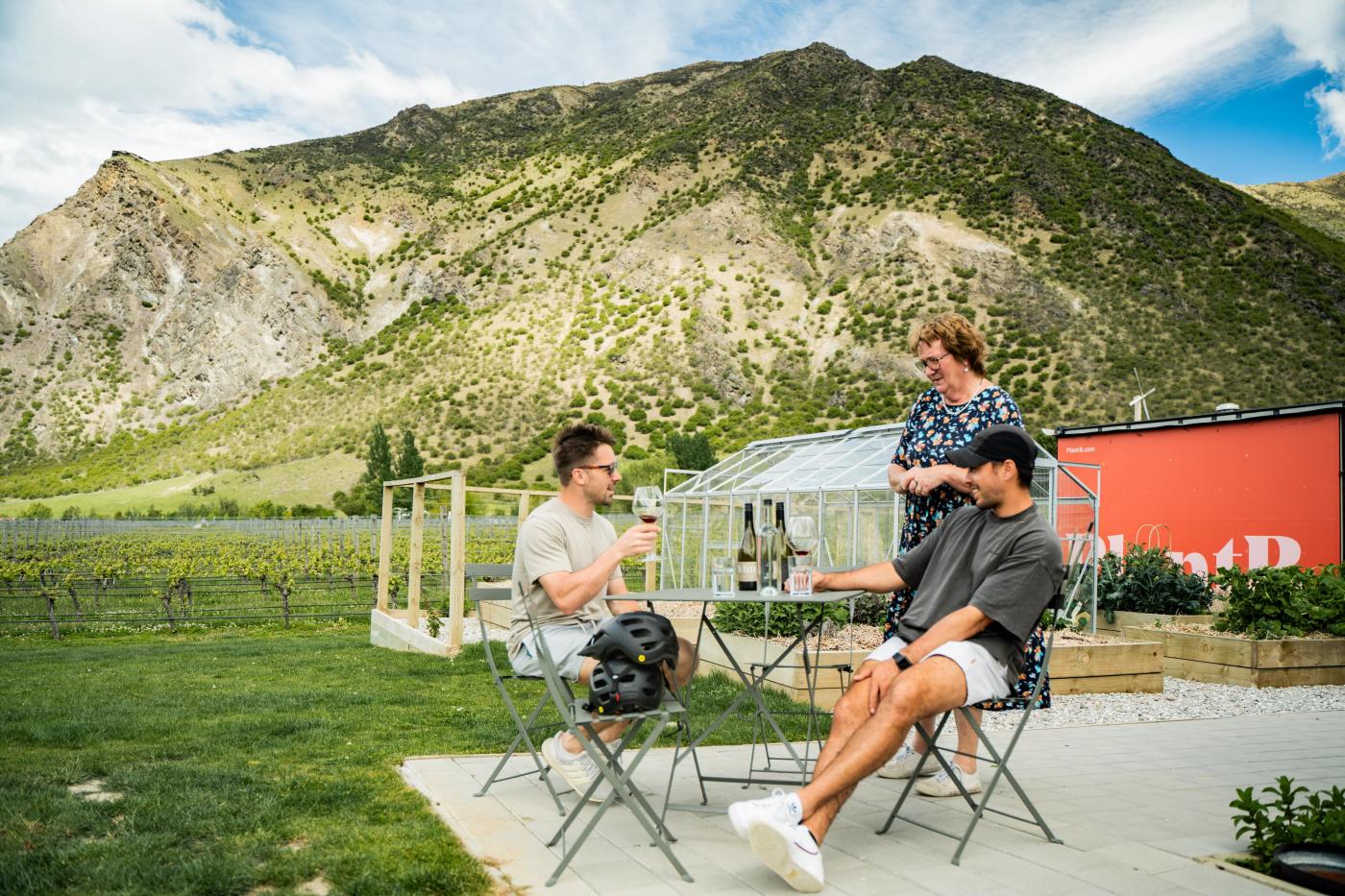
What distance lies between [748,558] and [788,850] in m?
1.21

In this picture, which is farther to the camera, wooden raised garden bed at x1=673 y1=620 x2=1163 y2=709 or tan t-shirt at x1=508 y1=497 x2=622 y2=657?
wooden raised garden bed at x1=673 y1=620 x2=1163 y2=709

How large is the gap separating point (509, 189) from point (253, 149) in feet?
67.1

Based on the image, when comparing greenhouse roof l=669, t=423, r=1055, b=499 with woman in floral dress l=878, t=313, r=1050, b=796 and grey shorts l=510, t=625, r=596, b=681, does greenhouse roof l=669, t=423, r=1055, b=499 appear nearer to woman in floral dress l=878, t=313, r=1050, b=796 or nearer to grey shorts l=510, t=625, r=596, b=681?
woman in floral dress l=878, t=313, r=1050, b=796

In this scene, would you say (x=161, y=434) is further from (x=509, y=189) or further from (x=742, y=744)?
(x=742, y=744)

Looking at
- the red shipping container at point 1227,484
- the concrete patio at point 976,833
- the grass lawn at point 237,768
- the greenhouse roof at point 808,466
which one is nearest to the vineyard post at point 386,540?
the grass lawn at point 237,768

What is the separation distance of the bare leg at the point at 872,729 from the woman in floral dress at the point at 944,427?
0.91 meters

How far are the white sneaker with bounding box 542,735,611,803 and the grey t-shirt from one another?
55.0 inches

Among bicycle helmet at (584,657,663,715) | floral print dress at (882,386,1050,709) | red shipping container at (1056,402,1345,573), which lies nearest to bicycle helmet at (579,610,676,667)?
bicycle helmet at (584,657,663,715)

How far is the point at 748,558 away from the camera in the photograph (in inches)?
145

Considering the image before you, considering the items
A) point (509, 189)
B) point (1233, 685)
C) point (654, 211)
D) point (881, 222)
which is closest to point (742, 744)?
point (1233, 685)

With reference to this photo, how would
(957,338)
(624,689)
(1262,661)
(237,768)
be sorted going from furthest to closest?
(1262,661), (237,768), (957,338), (624,689)

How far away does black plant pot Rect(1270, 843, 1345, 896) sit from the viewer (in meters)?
2.74

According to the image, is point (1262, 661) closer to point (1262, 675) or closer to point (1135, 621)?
point (1262, 675)

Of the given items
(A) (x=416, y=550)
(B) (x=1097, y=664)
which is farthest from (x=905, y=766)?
(A) (x=416, y=550)
